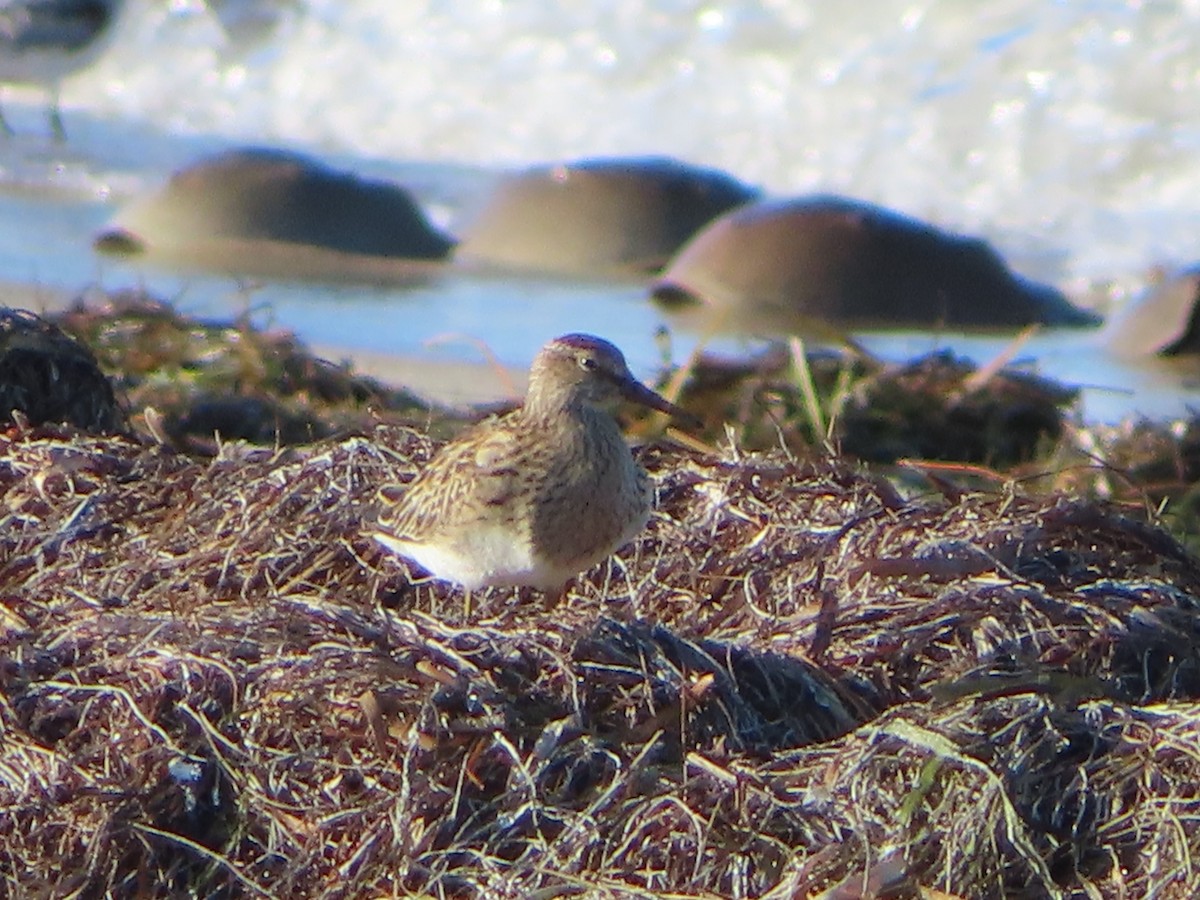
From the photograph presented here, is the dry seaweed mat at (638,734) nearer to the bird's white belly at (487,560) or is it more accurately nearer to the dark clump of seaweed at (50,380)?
the bird's white belly at (487,560)

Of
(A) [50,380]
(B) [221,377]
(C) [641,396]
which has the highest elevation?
(C) [641,396]

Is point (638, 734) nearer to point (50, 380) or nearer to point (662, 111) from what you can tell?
point (50, 380)

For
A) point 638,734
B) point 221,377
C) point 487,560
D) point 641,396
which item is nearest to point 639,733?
point 638,734

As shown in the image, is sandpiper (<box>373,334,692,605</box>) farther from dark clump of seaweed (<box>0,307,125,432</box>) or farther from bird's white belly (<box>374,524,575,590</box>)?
dark clump of seaweed (<box>0,307,125,432</box>)

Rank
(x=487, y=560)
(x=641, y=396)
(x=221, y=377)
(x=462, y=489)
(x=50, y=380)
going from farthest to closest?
(x=221, y=377) → (x=50, y=380) → (x=641, y=396) → (x=462, y=489) → (x=487, y=560)

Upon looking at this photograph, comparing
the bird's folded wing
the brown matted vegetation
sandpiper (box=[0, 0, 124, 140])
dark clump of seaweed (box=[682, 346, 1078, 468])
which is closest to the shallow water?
sandpiper (box=[0, 0, 124, 140])

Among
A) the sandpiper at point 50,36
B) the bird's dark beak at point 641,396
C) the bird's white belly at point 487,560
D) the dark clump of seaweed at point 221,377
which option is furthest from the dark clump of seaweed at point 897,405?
the sandpiper at point 50,36

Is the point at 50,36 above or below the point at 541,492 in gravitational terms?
above
